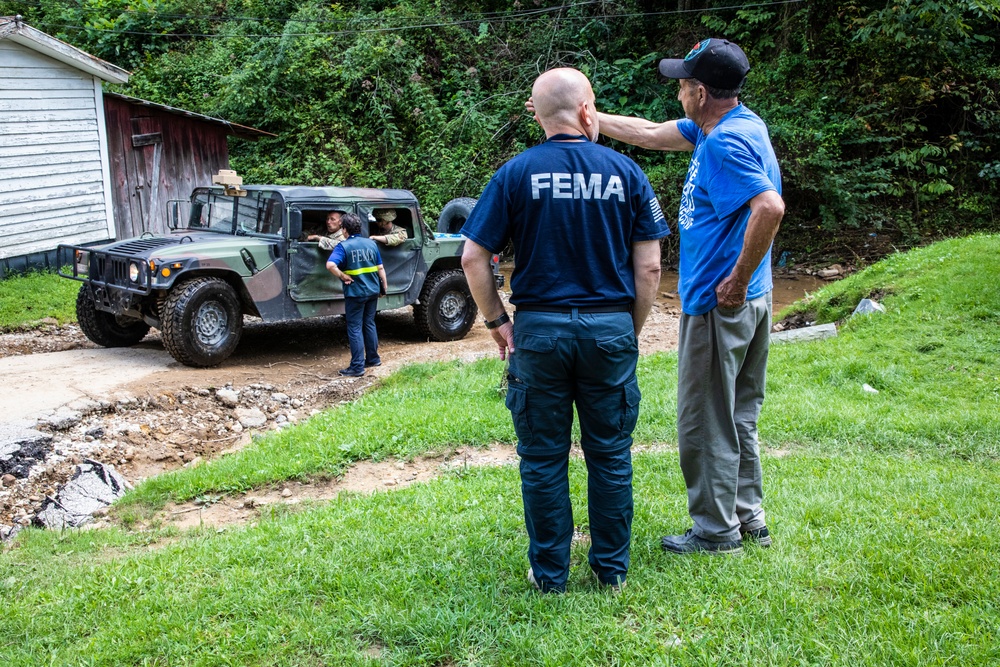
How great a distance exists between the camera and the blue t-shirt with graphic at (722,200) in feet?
10.4

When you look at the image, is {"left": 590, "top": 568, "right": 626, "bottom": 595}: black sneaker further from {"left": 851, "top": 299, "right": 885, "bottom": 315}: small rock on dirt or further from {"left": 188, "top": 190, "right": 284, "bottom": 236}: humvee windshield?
{"left": 851, "top": 299, "right": 885, "bottom": 315}: small rock on dirt

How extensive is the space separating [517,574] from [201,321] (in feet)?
19.5

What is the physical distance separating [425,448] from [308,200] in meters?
4.26

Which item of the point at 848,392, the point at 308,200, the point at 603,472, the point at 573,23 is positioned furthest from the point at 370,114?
the point at 603,472

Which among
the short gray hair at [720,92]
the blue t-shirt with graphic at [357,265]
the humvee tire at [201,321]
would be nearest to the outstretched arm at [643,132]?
the short gray hair at [720,92]

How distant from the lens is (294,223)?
29.7 ft

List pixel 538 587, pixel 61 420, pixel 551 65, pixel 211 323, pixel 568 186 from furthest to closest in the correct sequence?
1. pixel 551 65
2. pixel 211 323
3. pixel 61 420
4. pixel 538 587
5. pixel 568 186

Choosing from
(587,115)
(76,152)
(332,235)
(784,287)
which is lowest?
(784,287)

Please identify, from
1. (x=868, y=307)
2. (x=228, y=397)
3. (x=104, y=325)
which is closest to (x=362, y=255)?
(x=228, y=397)

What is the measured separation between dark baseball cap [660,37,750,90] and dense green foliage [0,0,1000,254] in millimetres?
12922

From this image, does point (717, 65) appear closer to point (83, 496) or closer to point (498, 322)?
point (498, 322)

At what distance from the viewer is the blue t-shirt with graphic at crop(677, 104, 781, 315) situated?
318 centimetres

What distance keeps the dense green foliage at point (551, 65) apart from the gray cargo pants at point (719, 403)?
13.1 metres

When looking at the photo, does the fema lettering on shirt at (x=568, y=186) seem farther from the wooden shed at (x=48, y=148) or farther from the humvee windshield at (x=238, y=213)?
the wooden shed at (x=48, y=148)
